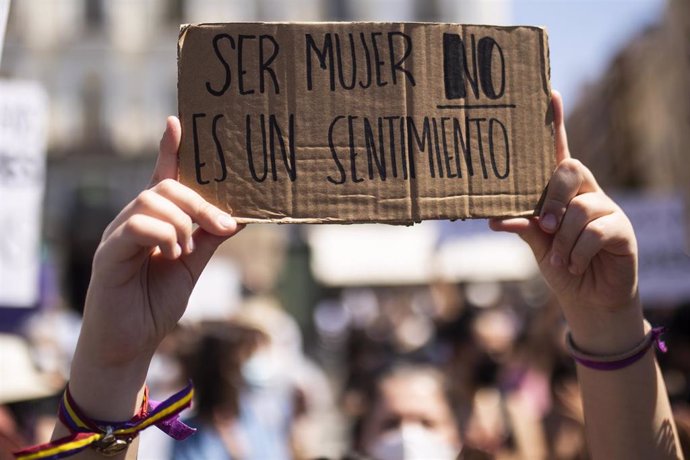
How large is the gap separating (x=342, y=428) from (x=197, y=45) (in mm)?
8362

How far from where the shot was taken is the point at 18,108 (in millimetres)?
4059

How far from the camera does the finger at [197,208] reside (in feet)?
5.44

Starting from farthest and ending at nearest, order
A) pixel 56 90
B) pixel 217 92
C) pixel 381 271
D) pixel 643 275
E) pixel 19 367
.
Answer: pixel 56 90, pixel 381 271, pixel 643 275, pixel 19 367, pixel 217 92

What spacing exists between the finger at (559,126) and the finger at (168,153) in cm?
79

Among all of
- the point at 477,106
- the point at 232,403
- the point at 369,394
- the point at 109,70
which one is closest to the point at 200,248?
the point at 477,106

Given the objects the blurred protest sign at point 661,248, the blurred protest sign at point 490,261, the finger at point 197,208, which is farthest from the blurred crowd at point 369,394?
the blurred protest sign at point 490,261

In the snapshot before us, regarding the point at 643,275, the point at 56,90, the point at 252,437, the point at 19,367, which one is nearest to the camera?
the point at 19,367

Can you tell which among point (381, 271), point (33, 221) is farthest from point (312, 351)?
point (33, 221)

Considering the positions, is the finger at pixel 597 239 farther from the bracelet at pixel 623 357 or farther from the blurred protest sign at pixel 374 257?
the blurred protest sign at pixel 374 257

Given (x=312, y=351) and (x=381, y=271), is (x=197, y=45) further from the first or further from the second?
(x=381, y=271)

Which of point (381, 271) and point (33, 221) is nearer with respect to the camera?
point (33, 221)

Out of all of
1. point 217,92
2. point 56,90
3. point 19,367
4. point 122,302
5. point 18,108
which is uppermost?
point 56,90

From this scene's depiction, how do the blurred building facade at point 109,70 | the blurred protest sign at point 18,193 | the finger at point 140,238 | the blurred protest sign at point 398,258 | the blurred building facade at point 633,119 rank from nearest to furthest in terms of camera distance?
1. the finger at point 140,238
2. the blurred protest sign at point 18,193
3. the blurred protest sign at point 398,258
4. the blurred building facade at point 109,70
5. the blurred building facade at point 633,119

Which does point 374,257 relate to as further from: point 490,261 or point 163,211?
point 163,211
